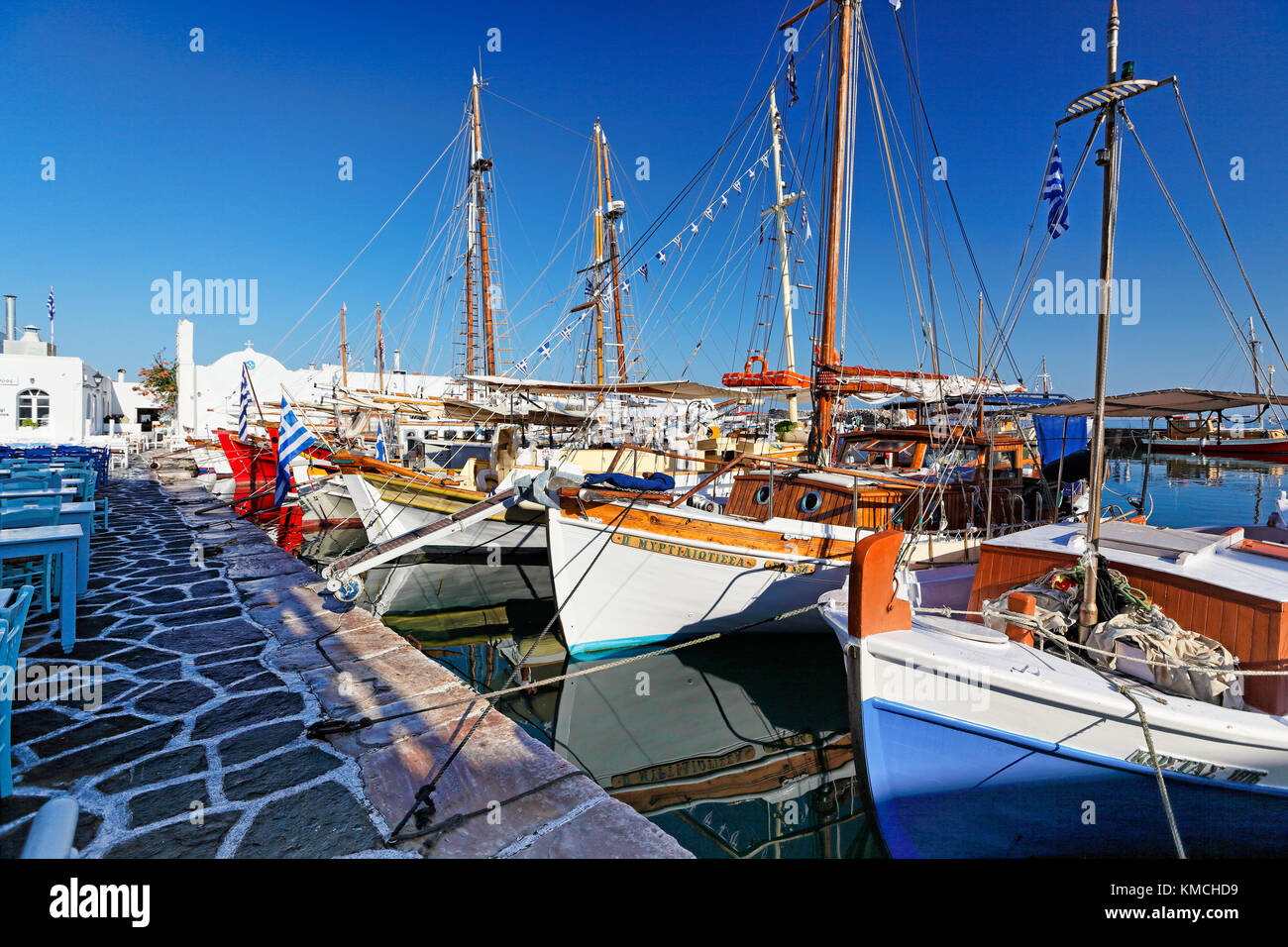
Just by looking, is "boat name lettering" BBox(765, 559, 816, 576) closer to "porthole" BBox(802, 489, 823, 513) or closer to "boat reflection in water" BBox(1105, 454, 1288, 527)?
→ "porthole" BBox(802, 489, 823, 513)

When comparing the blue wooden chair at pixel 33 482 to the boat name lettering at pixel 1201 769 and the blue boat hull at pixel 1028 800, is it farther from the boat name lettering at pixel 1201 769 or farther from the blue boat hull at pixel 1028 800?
the boat name lettering at pixel 1201 769

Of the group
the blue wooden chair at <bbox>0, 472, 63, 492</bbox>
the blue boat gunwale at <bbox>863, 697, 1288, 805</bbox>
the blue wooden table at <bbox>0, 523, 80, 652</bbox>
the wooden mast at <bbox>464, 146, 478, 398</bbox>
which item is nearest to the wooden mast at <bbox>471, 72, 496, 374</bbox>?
the wooden mast at <bbox>464, 146, 478, 398</bbox>

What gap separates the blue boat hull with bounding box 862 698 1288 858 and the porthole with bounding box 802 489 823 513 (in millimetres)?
4794

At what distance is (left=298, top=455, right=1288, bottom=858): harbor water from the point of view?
5242 mm

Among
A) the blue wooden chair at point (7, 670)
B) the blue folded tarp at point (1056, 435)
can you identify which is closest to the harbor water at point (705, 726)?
the blue wooden chair at point (7, 670)

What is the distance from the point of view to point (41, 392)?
27.1m

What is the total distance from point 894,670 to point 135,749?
15.9 feet

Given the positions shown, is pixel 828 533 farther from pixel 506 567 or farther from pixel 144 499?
pixel 144 499

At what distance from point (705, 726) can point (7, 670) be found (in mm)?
5769

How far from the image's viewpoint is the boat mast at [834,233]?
9.54m

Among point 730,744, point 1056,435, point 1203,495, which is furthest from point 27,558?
point 1203,495

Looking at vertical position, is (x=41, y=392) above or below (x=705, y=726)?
above

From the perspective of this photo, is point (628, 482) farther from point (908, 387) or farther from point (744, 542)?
point (908, 387)
